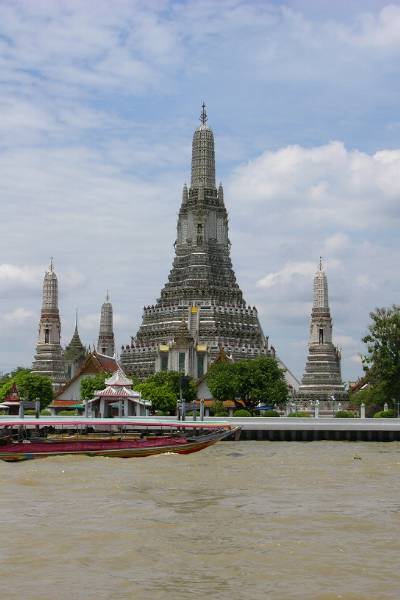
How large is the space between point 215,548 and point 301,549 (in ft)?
6.65

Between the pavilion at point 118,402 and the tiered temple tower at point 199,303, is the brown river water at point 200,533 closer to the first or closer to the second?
the pavilion at point 118,402

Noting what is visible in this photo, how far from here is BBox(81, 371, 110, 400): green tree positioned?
96625 mm

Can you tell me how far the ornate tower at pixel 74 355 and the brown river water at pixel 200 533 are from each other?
87.0 m

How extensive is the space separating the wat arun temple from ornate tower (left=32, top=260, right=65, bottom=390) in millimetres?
122

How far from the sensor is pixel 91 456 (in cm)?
5072

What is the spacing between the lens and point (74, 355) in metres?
134

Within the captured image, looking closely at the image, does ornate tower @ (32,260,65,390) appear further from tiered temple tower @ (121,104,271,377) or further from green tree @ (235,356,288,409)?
green tree @ (235,356,288,409)

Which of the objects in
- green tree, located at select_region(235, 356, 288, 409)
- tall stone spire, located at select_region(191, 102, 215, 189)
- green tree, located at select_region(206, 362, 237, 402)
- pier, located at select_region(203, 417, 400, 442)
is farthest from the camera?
tall stone spire, located at select_region(191, 102, 215, 189)

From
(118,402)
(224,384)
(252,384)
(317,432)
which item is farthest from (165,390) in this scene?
(317,432)

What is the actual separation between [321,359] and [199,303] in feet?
49.7

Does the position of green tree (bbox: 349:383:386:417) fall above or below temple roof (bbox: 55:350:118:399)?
below

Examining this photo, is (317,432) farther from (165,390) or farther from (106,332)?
(106,332)

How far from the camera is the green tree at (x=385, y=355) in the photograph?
255ft

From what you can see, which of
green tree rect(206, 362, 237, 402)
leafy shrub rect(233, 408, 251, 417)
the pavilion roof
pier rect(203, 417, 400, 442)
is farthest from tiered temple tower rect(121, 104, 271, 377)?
pier rect(203, 417, 400, 442)
